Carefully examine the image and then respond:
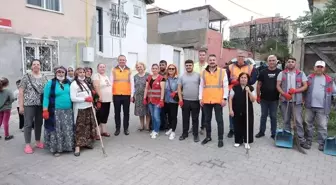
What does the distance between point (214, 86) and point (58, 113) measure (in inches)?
114

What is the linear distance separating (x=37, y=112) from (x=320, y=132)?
543cm

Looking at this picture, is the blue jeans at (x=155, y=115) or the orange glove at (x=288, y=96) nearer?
the orange glove at (x=288, y=96)

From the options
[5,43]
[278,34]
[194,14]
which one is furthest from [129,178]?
[278,34]

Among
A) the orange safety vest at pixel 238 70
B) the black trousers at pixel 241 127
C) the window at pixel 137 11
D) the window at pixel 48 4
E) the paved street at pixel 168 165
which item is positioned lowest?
the paved street at pixel 168 165

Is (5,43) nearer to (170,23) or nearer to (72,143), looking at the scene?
(72,143)

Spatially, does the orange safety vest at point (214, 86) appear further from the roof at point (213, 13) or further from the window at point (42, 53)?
the roof at point (213, 13)

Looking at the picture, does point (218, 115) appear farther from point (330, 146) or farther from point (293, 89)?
point (330, 146)

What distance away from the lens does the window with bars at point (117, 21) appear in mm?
13711

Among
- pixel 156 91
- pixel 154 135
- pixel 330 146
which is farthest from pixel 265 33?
pixel 154 135

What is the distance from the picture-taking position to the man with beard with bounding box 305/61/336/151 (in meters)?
4.81

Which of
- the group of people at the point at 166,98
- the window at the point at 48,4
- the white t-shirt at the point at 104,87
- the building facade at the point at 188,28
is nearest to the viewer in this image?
the group of people at the point at 166,98

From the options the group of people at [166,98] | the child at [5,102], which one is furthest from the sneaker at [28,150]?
the child at [5,102]

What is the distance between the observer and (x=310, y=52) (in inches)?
316

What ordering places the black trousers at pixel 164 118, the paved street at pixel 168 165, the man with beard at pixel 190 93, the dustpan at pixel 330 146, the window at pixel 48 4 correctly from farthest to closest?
the window at pixel 48 4, the black trousers at pixel 164 118, the man with beard at pixel 190 93, the dustpan at pixel 330 146, the paved street at pixel 168 165
